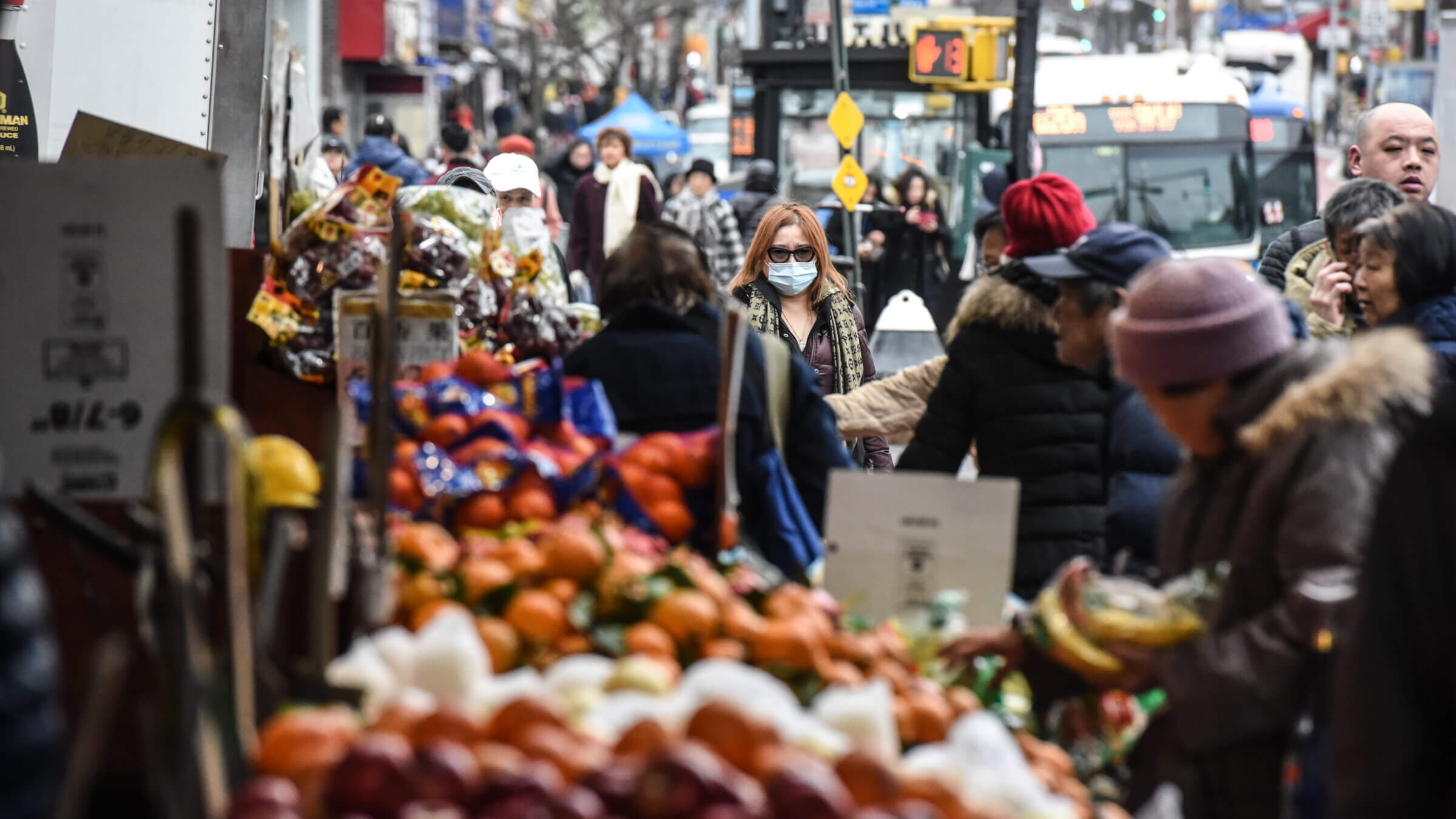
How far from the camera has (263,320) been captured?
4.66 metres

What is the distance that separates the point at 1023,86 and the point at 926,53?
9.69ft

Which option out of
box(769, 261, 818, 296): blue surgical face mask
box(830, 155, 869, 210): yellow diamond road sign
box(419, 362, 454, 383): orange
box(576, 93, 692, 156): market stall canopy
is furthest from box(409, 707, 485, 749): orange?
box(576, 93, 692, 156): market stall canopy

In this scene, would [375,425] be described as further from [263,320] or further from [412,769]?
[263,320]

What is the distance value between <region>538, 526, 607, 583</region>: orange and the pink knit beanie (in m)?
0.97

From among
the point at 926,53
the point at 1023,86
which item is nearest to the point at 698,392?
the point at 1023,86

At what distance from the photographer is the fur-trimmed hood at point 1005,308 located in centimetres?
466

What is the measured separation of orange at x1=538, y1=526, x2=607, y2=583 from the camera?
3021mm

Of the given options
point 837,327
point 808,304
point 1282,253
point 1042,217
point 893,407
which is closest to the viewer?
point 1042,217

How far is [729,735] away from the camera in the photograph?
90.5 inches

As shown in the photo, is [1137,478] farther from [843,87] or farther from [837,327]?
[843,87]

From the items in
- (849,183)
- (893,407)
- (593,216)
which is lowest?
(893,407)

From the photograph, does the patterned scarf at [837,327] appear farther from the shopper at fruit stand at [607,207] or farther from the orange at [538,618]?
the shopper at fruit stand at [607,207]

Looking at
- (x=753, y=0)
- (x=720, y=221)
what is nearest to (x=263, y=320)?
(x=720, y=221)

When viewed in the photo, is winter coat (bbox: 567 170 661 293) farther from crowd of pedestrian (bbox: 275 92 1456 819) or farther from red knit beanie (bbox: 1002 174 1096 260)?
red knit beanie (bbox: 1002 174 1096 260)
